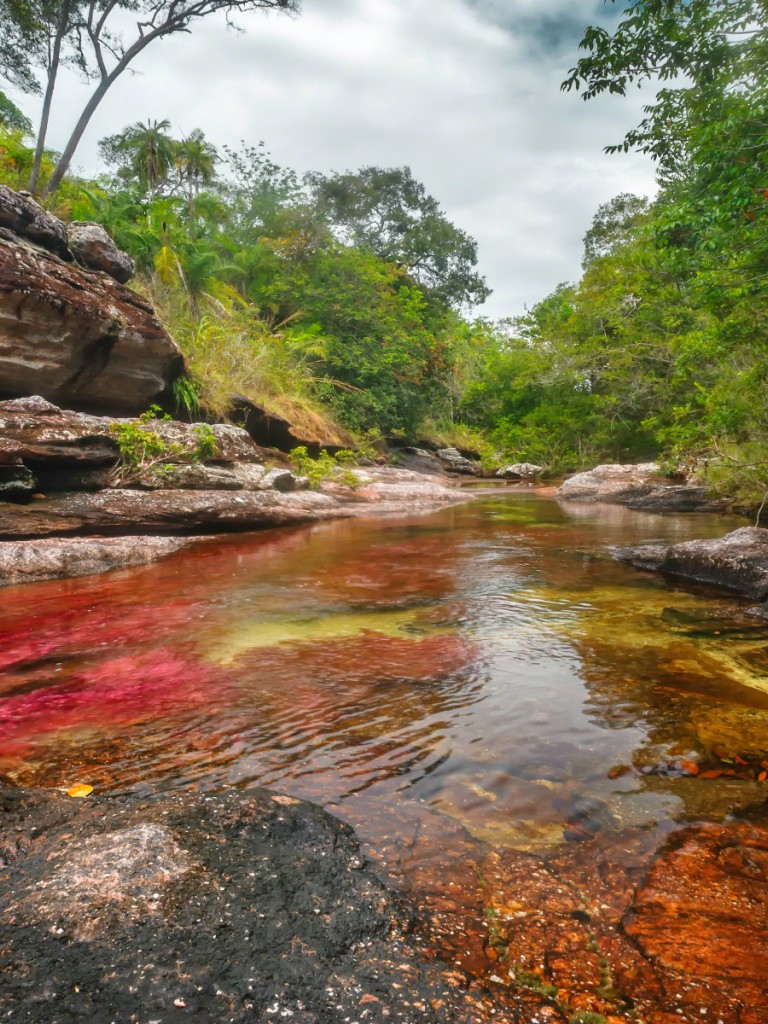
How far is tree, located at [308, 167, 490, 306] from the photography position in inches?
1316

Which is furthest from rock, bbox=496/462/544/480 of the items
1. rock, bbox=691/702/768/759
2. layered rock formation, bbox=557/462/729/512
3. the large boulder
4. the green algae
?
rock, bbox=691/702/768/759

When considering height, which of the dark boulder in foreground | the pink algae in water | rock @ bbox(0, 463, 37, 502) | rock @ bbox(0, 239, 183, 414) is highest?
rock @ bbox(0, 239, 183, 414)

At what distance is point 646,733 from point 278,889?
2.13 meters

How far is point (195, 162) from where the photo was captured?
28.5m

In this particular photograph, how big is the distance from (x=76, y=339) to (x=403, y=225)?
3026 cm

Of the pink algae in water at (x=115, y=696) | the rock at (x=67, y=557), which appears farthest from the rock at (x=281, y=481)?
the pink algae in water at (x=115, y=696)

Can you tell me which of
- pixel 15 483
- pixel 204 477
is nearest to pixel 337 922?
pixel 15 483

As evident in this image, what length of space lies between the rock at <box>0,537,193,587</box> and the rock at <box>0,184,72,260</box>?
5690 millimetres

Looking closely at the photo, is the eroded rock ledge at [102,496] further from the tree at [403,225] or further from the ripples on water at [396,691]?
the tree at [403,225]

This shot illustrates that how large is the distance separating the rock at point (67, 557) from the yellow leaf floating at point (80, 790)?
4557mm

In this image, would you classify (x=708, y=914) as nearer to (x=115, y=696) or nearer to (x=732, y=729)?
(x=732, y=729)

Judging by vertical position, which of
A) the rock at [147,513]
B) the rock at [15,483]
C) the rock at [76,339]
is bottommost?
the rock at [147,513]

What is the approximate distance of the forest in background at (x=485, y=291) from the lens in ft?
21.0

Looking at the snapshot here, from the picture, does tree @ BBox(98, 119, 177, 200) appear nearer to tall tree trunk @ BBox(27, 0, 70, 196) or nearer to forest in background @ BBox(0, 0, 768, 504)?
forest in background @ BBox(0, 0, 768, 504)
